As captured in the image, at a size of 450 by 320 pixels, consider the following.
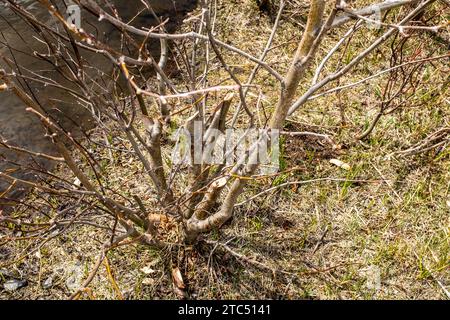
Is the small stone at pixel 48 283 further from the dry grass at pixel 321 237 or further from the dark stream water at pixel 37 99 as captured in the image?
the dark stream water at pixel 37 99

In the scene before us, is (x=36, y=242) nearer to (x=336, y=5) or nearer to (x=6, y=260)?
(x=6, y=260)

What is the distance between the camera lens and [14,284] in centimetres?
266

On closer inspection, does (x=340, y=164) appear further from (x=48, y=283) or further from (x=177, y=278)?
(x=48, y=283)

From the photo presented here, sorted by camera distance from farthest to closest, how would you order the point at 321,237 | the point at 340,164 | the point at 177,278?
1. the point at 340,164
2. the point at 321,237
3. the point at 177,278

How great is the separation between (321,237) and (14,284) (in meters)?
2.13

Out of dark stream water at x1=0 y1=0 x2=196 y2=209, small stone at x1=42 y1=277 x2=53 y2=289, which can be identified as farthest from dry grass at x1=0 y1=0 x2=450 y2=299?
dark stream water at x1=0 y1=0 x2=196 y2=209

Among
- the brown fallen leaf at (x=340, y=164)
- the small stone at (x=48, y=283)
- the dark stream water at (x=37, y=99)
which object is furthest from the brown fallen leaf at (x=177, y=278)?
the brown fallen leaf at (x=340, y=164)

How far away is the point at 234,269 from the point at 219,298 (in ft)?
0.70

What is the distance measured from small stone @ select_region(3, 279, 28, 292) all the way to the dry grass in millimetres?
33

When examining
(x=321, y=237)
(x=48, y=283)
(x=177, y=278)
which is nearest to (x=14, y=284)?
(x=48, y=283)

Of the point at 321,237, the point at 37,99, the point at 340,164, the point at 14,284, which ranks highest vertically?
the point at 37,99

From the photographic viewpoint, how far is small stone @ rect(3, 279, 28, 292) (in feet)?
8.68

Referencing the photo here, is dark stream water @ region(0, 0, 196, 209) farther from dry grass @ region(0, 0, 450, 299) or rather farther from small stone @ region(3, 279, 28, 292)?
small stone @ region(3, 279, 28, 292)

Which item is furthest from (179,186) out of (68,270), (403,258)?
(403,258)
